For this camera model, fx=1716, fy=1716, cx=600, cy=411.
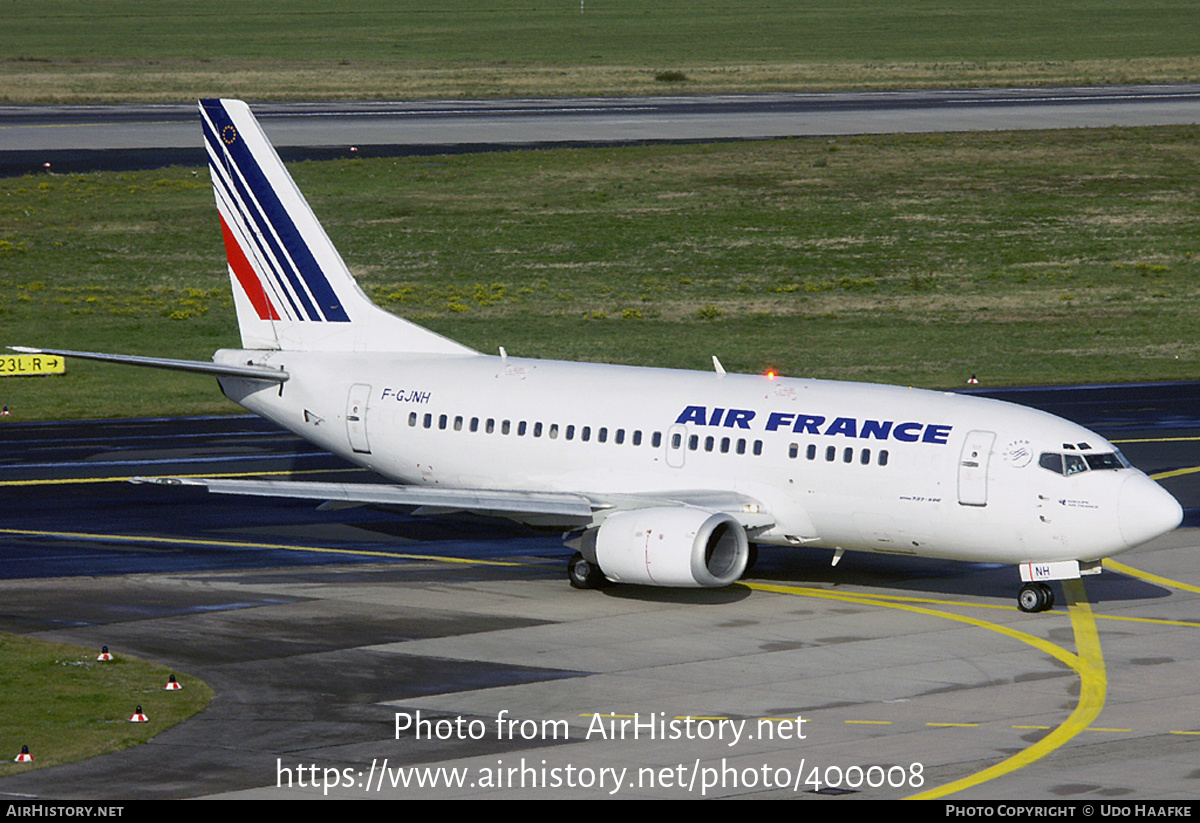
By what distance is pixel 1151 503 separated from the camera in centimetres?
3406

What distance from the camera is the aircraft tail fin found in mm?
43281

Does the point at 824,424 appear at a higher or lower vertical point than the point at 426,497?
higher

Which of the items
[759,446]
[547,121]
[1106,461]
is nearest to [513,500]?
[759,446]

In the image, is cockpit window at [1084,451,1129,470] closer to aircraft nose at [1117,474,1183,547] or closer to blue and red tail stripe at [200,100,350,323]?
aircraft nose at [1117,474,1183,547]

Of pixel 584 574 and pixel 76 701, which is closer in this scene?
pixel 76 701

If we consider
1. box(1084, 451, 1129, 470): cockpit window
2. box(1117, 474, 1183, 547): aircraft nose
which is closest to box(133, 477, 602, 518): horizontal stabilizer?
box(1084, 451, 1129, 470): cockpit window

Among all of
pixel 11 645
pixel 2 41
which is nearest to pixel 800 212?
pixel 11 645

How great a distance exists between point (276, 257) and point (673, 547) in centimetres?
1492

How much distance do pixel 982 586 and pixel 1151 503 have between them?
5.47 meters

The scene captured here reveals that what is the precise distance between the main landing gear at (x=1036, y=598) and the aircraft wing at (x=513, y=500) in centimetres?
547

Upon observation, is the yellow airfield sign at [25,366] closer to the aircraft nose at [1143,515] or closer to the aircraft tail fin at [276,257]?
the aircraft tail fin at [276,257]

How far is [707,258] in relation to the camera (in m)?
86.4

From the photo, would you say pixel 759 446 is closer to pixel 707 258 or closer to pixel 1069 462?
pixel 1069 462

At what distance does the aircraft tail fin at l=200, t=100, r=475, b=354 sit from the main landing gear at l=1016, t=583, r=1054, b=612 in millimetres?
15384
